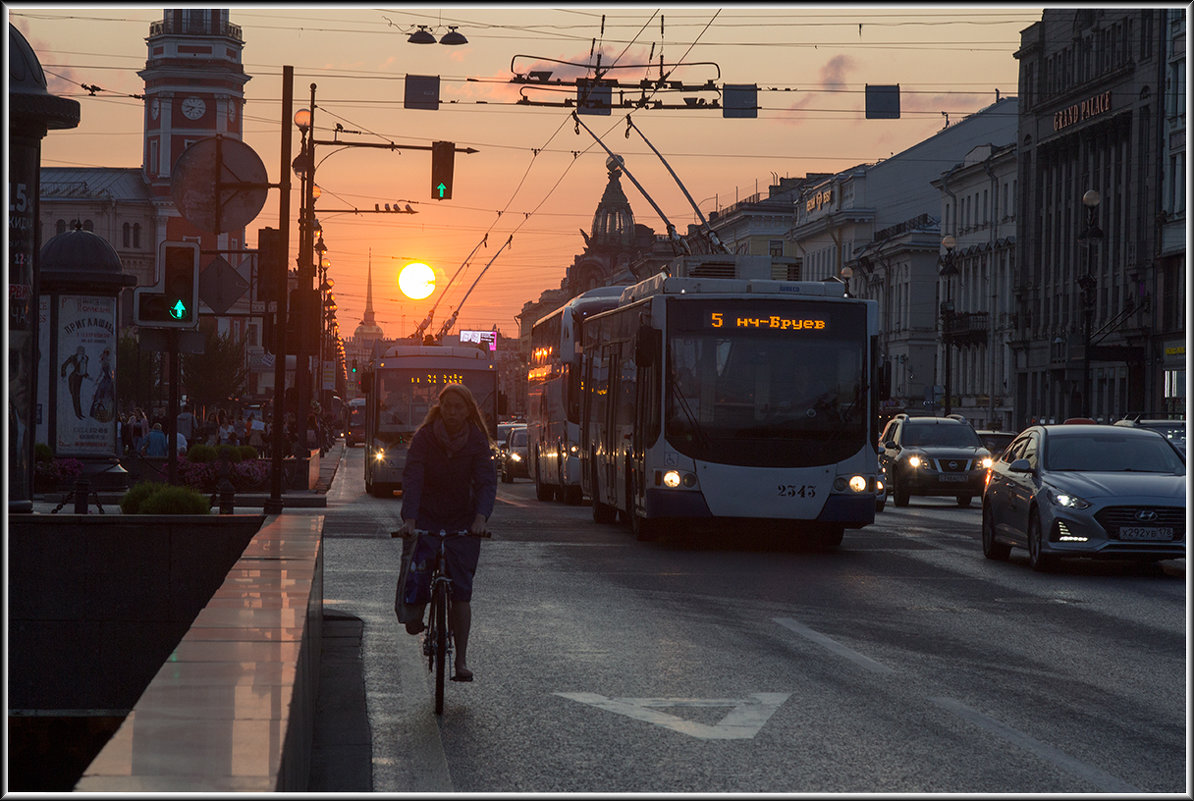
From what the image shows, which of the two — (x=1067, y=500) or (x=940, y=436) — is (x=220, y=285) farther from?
(x=940, y=436)

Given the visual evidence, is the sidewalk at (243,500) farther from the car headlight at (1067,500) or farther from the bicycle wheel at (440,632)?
the bicycle wheel at (440,632)

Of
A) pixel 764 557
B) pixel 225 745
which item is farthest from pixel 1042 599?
pixel 225 745

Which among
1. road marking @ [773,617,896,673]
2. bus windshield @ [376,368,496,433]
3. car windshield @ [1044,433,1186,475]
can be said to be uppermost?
bus windshield @ [376,368,496,433]

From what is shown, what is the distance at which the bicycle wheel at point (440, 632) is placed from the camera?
9.66 m

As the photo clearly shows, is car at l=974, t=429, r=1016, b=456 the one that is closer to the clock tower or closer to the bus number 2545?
the bus number 2545

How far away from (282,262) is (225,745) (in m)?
19.3

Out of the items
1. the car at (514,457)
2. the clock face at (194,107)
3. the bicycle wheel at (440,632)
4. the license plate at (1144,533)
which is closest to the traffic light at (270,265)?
the license plate at (1144,533)

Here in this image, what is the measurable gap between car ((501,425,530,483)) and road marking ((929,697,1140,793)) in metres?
45.5

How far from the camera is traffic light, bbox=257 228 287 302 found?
23.1 metres

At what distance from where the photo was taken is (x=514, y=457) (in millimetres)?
55594

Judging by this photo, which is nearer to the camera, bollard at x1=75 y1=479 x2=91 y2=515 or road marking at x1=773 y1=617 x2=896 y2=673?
road marking at x1=773 y1=617 x2=896 y2=673

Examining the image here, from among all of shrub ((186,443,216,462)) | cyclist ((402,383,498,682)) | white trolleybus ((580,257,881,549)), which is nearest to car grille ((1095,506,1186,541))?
white trolleybus ((580,257,881,549))

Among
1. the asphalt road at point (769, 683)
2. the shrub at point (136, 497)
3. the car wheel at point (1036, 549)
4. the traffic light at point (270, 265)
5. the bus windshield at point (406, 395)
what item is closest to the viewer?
the asphalt road at point (769, 683)

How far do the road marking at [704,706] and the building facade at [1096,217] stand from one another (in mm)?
47984
